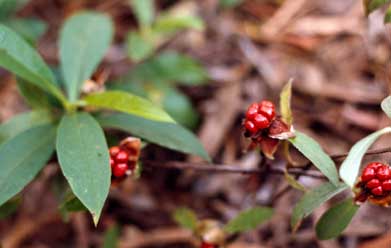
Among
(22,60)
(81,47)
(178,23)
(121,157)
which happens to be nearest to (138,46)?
(178,23)

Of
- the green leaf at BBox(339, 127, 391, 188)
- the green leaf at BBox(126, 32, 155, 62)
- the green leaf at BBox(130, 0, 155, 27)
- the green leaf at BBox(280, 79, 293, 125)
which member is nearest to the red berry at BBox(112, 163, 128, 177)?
the green leaf at BBox(280, 79, 293, 125)

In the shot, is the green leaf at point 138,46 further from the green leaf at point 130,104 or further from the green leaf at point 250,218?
the green leaf at point 250,218

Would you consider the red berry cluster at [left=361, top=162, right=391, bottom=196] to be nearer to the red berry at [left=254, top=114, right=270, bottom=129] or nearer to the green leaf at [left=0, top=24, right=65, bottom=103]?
the red berry at [left=254, top=114, right=270, bottom=129]

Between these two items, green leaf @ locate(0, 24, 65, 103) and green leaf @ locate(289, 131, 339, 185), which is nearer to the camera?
green leaf @ locate(289, 131, 339, 185)

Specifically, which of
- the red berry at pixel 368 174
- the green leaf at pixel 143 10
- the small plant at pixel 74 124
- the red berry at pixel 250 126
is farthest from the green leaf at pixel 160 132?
the green leaf at pixel 143 10

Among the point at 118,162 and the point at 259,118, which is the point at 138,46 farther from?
the point at 259,118

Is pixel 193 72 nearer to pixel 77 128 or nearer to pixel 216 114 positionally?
pixel 216 114
